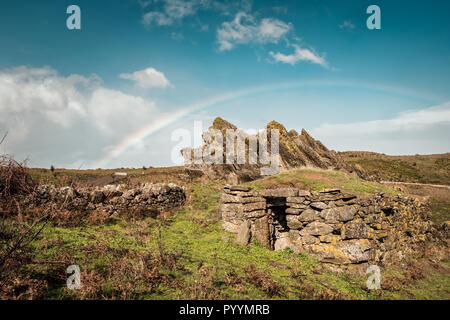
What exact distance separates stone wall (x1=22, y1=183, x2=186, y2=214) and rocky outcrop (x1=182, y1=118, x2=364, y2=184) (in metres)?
7.03

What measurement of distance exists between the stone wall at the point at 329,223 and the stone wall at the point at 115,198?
182 inches

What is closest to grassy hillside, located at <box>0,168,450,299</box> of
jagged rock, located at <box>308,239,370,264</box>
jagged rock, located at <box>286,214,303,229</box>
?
jagged rock, located at <box>308,239,370,264</box>

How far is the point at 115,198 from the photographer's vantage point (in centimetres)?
1239

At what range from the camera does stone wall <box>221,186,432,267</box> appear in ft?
28.8

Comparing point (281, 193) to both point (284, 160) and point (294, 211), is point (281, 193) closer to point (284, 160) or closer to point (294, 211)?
point (294, 211)

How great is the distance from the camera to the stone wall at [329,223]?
879 centimetres

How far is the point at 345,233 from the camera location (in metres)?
8.83

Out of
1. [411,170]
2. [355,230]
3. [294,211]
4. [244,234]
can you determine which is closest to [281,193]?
[294,211]

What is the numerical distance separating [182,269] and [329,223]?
617 cm

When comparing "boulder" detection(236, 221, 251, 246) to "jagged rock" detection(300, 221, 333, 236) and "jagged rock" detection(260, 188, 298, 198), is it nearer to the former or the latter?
"jagged rock" detection(260, 188, 298, 198)

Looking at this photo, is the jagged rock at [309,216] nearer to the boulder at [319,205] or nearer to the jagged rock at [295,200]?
the boulder at [319,205]

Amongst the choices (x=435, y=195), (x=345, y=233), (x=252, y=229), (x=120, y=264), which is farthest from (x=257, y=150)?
(x=435, y=195)

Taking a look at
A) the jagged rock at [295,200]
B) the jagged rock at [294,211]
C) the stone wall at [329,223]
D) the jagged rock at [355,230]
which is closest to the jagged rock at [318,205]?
the stone wall at [329,223]

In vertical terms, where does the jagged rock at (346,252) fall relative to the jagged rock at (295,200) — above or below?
below
